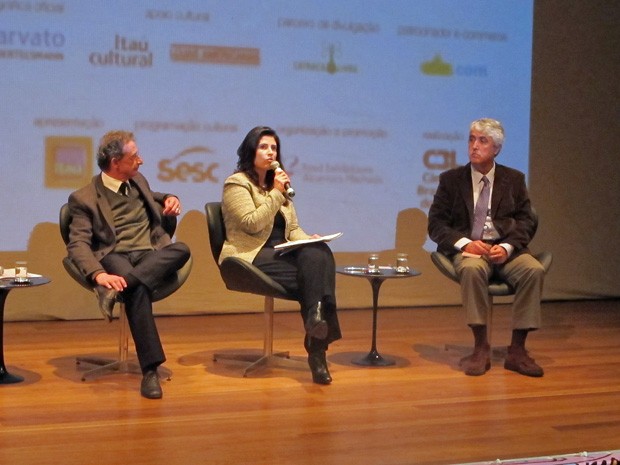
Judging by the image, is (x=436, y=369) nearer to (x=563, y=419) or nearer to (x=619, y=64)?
(x=563, y=419)

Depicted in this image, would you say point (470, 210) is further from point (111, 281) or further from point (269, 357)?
point (111, 281)

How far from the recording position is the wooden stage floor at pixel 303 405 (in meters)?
3.43

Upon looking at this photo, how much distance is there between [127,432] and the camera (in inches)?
141

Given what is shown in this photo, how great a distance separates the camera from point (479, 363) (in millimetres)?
4777

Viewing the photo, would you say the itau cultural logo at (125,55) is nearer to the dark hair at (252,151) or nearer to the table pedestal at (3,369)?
the dark hair at (252,151)

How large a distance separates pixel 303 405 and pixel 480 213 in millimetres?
1557

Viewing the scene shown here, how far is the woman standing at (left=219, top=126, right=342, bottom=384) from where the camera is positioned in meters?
4.39

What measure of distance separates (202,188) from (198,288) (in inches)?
25.8

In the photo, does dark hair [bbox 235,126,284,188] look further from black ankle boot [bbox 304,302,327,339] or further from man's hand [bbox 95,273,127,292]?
man's hand [bbox 95,273,127,292]

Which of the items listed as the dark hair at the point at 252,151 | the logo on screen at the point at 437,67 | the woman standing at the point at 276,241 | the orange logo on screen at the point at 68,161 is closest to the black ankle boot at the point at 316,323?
the woman standing at the point at 276,241

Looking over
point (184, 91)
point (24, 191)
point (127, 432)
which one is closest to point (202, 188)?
point (184, 91)

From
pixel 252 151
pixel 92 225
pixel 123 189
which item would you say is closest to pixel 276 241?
pixel 252 151

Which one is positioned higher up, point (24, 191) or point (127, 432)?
point (24, 191)

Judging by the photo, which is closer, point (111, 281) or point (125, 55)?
point (111, 281)
